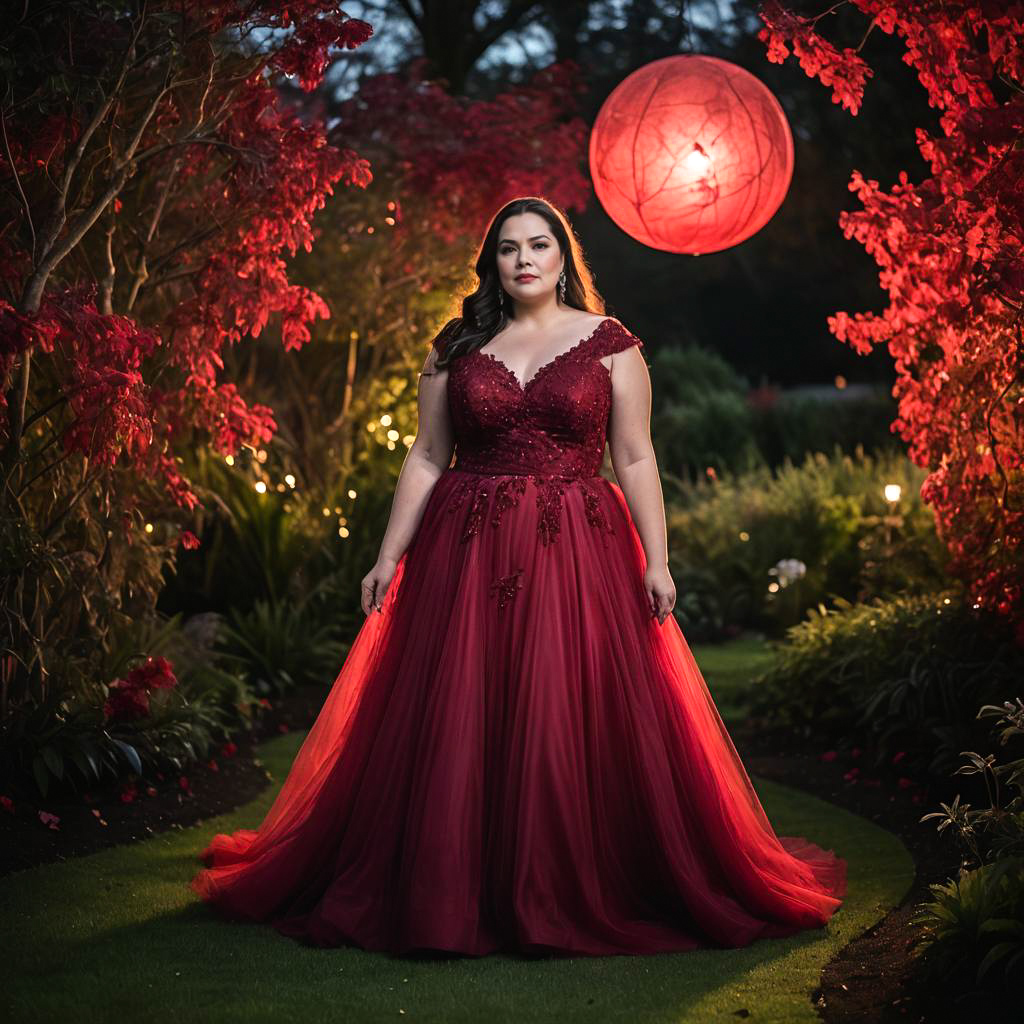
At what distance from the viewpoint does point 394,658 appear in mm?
3873

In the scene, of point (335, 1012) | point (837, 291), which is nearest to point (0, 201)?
point (335, 1012)

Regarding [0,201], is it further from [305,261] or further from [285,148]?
[305,261]

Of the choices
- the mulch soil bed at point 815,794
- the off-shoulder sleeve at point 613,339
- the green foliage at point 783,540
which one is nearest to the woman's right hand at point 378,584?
the off-shoulder sleeve at point 613,339

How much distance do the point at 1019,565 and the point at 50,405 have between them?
3.39m

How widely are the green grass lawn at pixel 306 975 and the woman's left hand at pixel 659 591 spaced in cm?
92

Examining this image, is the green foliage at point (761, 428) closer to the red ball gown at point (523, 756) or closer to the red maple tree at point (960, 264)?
the red maple tree at point (960, 264)

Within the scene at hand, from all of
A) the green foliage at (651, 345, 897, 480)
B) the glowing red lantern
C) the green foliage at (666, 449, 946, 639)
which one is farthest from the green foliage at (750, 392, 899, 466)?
the glowing red lantern

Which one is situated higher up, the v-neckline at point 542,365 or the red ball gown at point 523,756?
the v-neckline at point 542,365

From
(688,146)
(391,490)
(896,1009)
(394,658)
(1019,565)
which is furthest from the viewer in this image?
(391,490)

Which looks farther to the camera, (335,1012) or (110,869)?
(110,869)

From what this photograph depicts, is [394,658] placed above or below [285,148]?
below

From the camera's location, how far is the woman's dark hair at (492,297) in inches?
157

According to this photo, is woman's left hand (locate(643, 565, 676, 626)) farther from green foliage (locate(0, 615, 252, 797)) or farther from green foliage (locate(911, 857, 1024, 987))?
green foliage (locate(0, 615, 252, 797))

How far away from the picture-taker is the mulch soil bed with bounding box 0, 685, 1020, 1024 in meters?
3.10
